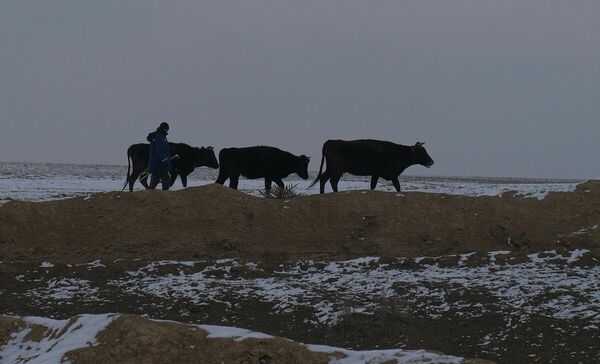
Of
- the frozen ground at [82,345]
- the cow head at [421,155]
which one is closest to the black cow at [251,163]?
the cow head at [421,155]

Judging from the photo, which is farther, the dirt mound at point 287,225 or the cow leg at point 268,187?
the cow leg at point 268,187

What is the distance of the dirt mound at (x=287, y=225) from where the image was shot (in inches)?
531

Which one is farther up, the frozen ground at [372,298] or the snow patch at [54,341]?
the snow patch at [54,341]

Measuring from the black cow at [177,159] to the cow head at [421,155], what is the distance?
19.5 ft

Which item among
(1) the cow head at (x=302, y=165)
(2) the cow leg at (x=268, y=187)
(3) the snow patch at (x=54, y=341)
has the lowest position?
(3) the snow patch at (x=54, y=341)

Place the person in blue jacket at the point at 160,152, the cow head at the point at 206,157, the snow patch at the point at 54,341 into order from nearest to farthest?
the snow patch at the point at 54,341 → the person in blue jacket at the point at 160,152 → the cow head at the point at 206,157

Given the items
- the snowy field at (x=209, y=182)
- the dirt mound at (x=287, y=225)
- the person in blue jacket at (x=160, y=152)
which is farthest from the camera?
the snowy field at (x=209, y=182)

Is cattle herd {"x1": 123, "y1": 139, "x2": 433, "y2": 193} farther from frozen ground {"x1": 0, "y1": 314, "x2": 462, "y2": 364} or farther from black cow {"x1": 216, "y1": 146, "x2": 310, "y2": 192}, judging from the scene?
frozen ground {"x1": 0, "y1": 314, "x2": 462, "y2": 364}

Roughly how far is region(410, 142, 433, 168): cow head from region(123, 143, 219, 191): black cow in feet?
19.5

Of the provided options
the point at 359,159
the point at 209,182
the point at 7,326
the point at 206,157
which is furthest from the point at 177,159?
the point at 209,182

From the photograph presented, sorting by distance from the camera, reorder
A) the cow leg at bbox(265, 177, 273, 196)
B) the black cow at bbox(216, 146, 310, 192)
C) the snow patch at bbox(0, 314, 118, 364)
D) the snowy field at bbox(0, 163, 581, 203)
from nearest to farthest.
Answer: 1. the snow patch at bbox(0, 314, 118, 364)
2. the cow leg at bbox(265, 177, 273, 196)
3. the black cow at bbox(216, 146, 310, 192)
4. the snowy field at bbox(0, 163, 581, 203)

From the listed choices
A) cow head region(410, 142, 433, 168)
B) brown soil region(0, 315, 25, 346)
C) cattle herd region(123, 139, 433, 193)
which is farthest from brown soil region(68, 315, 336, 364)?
cow head region(410, 142, 433, 168)

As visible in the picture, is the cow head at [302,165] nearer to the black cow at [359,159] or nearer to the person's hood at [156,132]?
the black cow at [359,159]

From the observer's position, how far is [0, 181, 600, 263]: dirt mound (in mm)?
13500
